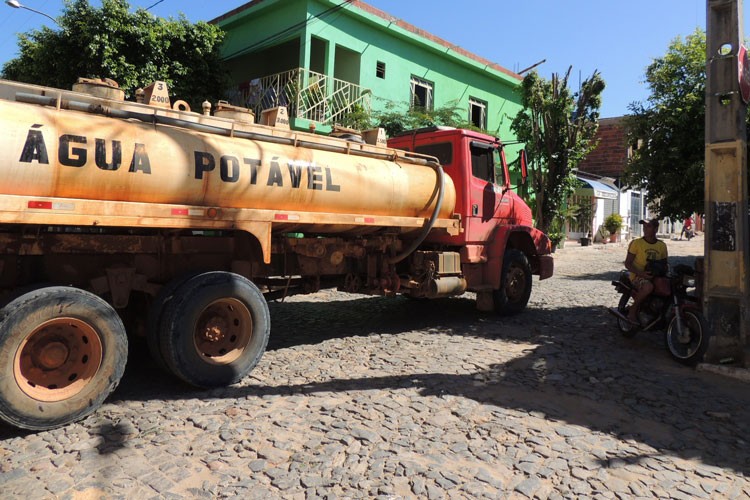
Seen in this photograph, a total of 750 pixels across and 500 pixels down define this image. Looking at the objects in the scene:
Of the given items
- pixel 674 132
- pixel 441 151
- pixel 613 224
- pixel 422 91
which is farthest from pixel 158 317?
pixel 613 224

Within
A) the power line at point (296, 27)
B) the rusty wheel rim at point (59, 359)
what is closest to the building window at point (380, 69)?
the power line at point (296, 27)

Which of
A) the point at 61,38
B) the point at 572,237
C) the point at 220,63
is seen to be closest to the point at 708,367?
the point at 220,63

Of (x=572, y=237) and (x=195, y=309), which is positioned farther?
(x=572, y=237)

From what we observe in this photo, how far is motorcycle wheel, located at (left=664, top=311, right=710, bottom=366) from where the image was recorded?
5480 mm

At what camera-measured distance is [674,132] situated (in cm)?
912

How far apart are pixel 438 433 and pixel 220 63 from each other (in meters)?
13.7

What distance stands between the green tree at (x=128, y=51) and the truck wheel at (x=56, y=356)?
423 inches

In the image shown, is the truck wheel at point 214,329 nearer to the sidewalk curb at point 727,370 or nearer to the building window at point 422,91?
the sidewalk curb at point 727,370

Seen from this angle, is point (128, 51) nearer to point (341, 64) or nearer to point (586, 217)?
point (341, 64)

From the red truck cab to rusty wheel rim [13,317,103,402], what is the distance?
15.8 ft

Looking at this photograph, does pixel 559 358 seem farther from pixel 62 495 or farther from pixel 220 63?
pixel 220 63

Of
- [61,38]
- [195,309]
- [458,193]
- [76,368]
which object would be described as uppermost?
[61,38]

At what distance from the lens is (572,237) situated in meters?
25.6

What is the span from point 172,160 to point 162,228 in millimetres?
739
